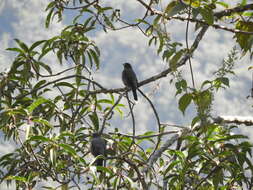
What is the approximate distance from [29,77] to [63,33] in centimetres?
46

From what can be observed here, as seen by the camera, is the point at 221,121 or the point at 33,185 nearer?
the point at 221,121

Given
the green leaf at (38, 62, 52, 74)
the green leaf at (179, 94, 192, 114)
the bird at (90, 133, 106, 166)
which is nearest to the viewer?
the green leaf at (179, 94, 192, 114)

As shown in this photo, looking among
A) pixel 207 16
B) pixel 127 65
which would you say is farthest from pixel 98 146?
pixel 127 65

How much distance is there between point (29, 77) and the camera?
3.38m

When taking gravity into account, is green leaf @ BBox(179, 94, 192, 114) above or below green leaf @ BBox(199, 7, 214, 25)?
below

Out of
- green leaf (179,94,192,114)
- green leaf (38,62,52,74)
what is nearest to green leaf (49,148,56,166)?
green leaf (179,94,192,114)

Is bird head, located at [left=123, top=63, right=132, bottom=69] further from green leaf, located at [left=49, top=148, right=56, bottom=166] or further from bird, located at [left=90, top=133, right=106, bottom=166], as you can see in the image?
green leaf, located at [left=49, top=148, right=56, bottom=166]

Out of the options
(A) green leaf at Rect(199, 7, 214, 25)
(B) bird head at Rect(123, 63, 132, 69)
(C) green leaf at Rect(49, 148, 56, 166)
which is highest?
(B) bird head at Rect(123, 63, 132, 69)

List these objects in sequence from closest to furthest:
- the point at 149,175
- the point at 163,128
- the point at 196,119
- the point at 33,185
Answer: the point at 149,175 → the point at 196,119 → the point at 33,185 → the point at 163,128

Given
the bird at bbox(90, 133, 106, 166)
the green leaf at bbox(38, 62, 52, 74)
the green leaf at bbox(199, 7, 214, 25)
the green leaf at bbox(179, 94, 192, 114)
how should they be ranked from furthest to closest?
1. the green leaf at bbox(38, 62, 52, 74)
2. the bird at bbox(90, 133, 106, 166)
3. the green leaf at bbox(179, 94, 192, 114)
4. the green leaf at bbox(199, 7, 214, 25)

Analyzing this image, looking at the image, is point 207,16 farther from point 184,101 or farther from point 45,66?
point 45,66

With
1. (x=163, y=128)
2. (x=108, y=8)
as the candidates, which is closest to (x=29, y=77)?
(x=108, y=8)

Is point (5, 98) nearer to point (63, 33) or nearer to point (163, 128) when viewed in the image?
point (63, 33)

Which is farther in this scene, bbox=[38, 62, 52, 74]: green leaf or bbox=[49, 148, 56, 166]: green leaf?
bbox=[38, 62, 52, 74]: green leaf
